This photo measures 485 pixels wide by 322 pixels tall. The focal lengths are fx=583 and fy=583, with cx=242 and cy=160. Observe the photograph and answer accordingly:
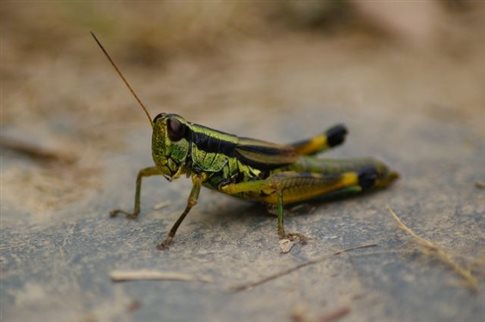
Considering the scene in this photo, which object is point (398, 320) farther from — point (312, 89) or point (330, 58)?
point (330, 58)

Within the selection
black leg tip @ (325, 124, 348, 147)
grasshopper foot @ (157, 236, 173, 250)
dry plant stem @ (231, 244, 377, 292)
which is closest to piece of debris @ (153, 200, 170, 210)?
grasshopper foot @ (157, 236, 173, 250)

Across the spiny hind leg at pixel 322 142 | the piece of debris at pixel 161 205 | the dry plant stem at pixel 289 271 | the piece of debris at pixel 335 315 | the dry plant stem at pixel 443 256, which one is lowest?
the dry plant stem at pixel 443 256

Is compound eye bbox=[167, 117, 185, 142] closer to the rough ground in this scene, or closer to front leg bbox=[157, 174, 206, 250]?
front leg bbox=[157, 174, 206, 250]

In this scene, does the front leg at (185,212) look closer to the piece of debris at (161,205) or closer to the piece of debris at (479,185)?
the piece of debris at (161,205)

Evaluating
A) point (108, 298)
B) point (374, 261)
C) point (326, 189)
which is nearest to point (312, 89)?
point (326, 189)

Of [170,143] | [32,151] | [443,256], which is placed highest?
[170,143]


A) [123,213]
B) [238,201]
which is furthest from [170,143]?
[238,201]

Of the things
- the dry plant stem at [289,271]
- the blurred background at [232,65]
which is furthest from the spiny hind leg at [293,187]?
the blurred background at [232,65]

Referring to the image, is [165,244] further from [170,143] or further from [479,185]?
[479,185]
